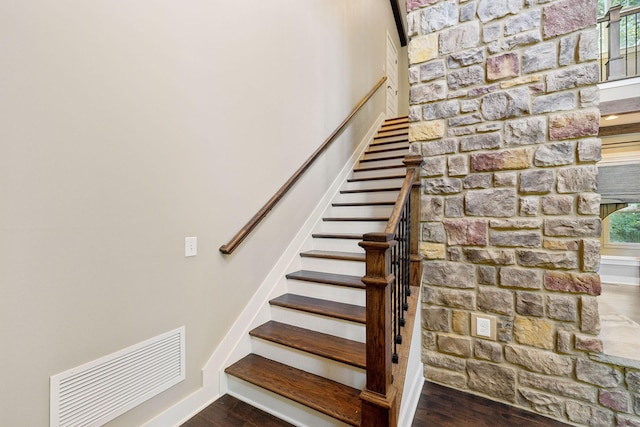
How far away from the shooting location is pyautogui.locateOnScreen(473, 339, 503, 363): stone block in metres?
1.77

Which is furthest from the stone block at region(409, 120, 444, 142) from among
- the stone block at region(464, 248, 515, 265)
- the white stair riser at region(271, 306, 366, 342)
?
the white stair riser at region(271, 306, 366, 342)

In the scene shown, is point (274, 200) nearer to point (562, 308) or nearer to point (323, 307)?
point (323, 307)

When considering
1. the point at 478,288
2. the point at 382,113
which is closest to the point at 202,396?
the point at 478,288

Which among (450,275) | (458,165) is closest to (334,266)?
(450,275)

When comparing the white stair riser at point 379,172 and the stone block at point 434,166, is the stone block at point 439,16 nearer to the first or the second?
the stone block at point 434,166

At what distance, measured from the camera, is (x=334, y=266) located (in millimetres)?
2334

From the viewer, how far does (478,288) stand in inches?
72.7

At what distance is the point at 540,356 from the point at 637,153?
386cm

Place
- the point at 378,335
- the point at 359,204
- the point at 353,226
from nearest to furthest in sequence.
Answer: the point at 378,335 < the point at 353,226 < the point at 359,204

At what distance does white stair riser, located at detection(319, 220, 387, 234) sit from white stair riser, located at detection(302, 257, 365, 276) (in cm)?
47

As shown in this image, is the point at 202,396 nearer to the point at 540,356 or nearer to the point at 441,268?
the point at 441,268

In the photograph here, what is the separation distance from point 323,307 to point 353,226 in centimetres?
99

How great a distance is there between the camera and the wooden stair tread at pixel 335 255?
88.7 inches

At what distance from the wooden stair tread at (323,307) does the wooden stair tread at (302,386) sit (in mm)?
370
